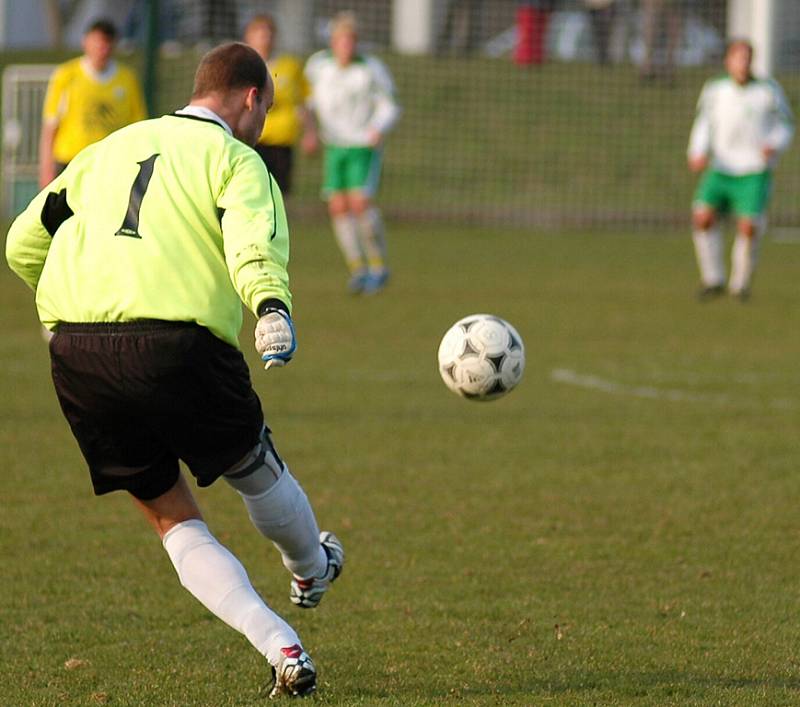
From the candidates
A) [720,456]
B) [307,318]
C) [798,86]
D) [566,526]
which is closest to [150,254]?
[566,526]

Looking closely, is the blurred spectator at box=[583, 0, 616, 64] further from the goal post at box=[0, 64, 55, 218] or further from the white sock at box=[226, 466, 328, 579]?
the white sock at box=[226, 466, 328, 579]

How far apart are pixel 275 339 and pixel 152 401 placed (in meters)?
0.46

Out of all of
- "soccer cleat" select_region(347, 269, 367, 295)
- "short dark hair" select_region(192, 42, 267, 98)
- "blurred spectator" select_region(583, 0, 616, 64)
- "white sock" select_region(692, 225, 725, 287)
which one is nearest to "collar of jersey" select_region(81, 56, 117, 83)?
"soccer cleat" select_region(347, 269, 367, 295)

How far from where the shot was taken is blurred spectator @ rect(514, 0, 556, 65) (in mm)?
27250

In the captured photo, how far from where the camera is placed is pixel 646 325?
505 inches

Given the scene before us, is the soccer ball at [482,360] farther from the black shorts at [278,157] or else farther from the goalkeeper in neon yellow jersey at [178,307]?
the black shorts at [278,157]

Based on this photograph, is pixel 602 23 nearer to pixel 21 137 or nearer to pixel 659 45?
pixel 659 45

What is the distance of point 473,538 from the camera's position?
20.2ft

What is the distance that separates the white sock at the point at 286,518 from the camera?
427cm

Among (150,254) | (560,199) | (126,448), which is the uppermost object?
(150,254)

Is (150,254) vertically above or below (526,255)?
above

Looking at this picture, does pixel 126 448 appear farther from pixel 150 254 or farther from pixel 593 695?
pixel 593 695

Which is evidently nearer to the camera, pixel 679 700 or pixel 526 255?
pixel 679 700

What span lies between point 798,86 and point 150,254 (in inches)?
1028
